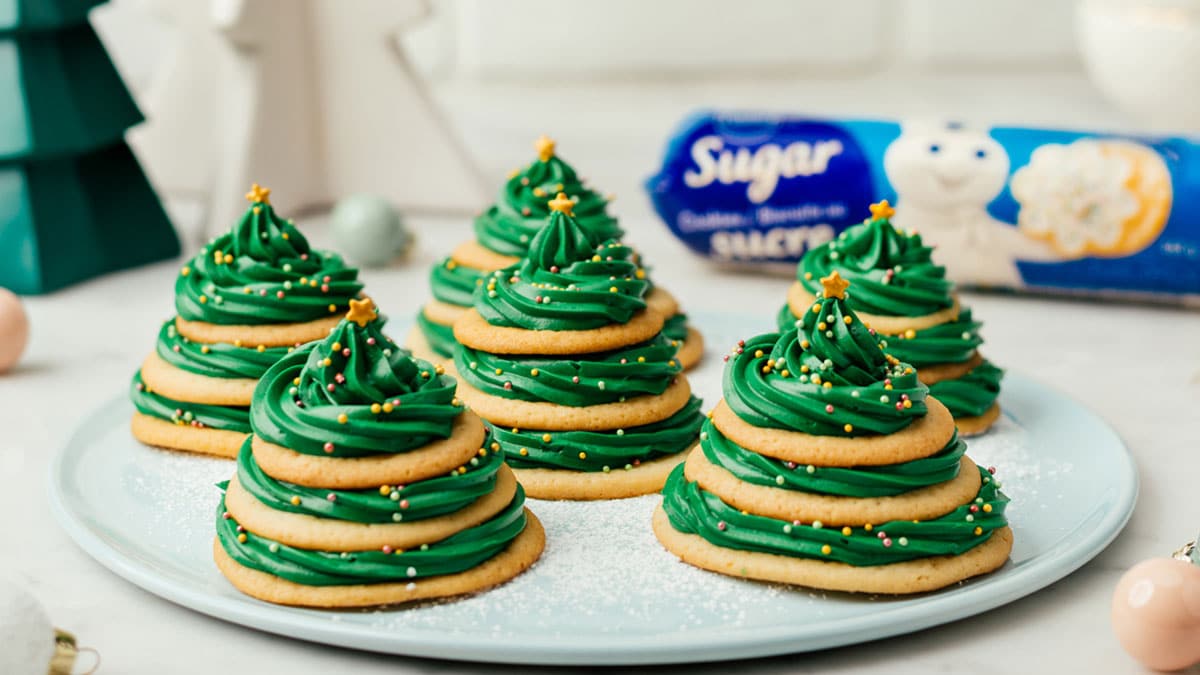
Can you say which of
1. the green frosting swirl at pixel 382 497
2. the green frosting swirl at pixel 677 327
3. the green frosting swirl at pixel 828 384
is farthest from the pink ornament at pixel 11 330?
the green frosting swirl at pixel 828 384

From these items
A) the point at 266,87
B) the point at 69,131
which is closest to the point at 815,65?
the point at 266,87

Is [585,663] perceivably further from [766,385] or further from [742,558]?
[766,385]

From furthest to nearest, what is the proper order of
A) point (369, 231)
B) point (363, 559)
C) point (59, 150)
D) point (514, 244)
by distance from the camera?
1. point (369, 231)
2. point (59, 150)
3. point (514, 244)
4. point (363, 559)

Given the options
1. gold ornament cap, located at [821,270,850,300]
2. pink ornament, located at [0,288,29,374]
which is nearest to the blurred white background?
pink ornament, located at [0,288,29,374]

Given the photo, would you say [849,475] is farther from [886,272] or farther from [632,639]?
[886,272]

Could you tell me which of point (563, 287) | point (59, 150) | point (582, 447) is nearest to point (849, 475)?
point (582, 447)
